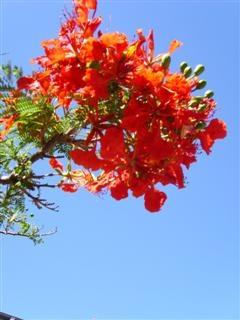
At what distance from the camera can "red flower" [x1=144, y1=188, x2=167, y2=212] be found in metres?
2.38

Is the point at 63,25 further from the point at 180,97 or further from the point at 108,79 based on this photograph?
the point at 180,97

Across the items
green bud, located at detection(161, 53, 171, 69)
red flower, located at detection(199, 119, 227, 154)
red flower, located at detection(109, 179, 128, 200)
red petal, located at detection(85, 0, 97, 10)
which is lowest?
red flower, located at detection(109, 179, 128, 200)

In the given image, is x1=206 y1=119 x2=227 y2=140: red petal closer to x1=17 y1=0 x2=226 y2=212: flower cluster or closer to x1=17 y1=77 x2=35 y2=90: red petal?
x1=17 y1=0 x2=226 y2=212: flower cluster

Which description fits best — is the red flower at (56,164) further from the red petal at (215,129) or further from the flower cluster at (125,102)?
the red petal at (215,129)

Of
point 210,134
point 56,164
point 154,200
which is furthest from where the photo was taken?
point 56,164

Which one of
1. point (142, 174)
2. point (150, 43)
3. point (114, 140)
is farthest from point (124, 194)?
point (150, 43)

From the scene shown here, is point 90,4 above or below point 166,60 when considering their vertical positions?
above

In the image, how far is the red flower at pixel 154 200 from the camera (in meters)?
2.38

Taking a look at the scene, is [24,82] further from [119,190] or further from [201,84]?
[201,84]

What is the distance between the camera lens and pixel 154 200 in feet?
7.89

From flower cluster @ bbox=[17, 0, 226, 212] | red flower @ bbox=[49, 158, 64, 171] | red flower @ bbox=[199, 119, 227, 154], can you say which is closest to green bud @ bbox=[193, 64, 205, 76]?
flower cluster @ bbox=[17, 0, 226, 212]

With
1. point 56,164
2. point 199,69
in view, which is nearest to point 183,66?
point 199,69

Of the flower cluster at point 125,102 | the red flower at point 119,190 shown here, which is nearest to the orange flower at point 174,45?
the flower cluster at point 125,102

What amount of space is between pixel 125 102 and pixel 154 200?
0.52 meters
